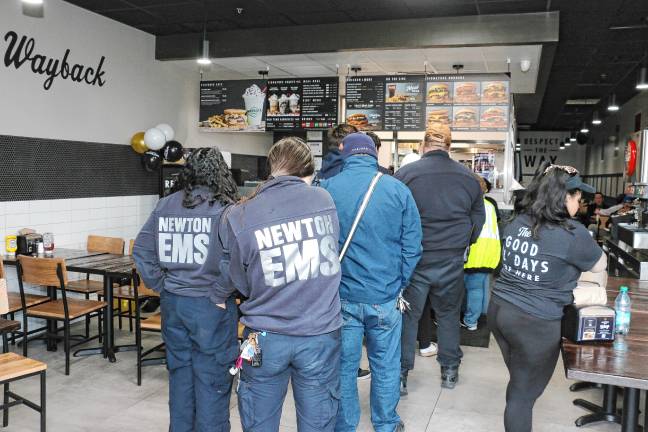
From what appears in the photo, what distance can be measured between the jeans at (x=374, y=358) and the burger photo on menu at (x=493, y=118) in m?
4.34

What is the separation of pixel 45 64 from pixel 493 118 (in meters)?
4.82

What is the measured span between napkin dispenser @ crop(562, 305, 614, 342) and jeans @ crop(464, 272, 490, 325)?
2660mm

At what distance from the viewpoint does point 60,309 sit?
453cm

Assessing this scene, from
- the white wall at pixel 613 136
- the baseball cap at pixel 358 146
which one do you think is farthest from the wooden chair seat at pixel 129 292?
the white wall at pixel 613 136

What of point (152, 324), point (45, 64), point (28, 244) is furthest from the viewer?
point (45, 64)

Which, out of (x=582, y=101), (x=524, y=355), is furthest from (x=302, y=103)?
(x=582, y=101)

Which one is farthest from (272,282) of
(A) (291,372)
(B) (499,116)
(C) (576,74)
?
(C) (576,74)

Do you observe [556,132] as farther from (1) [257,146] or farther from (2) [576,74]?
(1) [257,146]

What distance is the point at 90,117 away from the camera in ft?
19.9

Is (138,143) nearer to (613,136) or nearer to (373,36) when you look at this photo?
(373,36)

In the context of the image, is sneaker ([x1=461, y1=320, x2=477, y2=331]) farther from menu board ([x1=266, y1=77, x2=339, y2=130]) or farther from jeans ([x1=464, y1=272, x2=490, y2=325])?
menu board ([x1=266, y1=77, x2=339, y2=130])

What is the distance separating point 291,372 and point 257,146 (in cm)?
753

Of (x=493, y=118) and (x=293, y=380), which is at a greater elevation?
(x=493, y=118)

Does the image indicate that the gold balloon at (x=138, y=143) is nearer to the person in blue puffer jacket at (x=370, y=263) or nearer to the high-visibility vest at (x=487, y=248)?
the high-visibility vest at (x=487, y=248)
